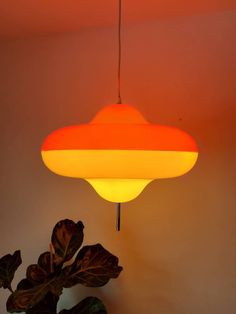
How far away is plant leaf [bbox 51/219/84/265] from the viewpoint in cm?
130

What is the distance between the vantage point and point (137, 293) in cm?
146

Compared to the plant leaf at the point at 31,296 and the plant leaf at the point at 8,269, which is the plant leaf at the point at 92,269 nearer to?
the plant leaf at the point at 31,296

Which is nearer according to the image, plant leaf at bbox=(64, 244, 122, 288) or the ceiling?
plant leaf at bbox=(64, 244, 122, 288)

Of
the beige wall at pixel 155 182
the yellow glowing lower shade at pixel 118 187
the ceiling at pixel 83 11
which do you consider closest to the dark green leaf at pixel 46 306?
the beige wall at pixel 155 182

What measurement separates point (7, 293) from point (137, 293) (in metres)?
0.74

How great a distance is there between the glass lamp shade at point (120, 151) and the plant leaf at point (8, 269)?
0.76 metres

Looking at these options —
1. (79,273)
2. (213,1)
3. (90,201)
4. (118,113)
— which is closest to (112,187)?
(118,113)

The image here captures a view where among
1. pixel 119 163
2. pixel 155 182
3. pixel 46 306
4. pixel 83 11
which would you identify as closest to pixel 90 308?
pixel 46 306

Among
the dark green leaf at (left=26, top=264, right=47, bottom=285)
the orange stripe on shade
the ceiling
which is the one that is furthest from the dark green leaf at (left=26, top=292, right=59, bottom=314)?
the ceiling

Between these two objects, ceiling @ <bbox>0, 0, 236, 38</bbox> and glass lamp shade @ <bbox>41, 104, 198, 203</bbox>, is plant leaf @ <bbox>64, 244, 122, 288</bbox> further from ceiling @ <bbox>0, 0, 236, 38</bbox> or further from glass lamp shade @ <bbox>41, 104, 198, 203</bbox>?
ceiling @ <bbox>0, 0, 236, 38</bbox>

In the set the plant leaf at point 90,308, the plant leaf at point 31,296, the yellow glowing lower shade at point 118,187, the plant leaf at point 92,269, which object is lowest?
the plant leaf at point 90,308

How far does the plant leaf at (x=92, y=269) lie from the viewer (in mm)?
1201

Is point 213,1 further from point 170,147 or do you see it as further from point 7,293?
point 7,293

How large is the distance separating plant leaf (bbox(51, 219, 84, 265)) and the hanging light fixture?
59 centimetres
